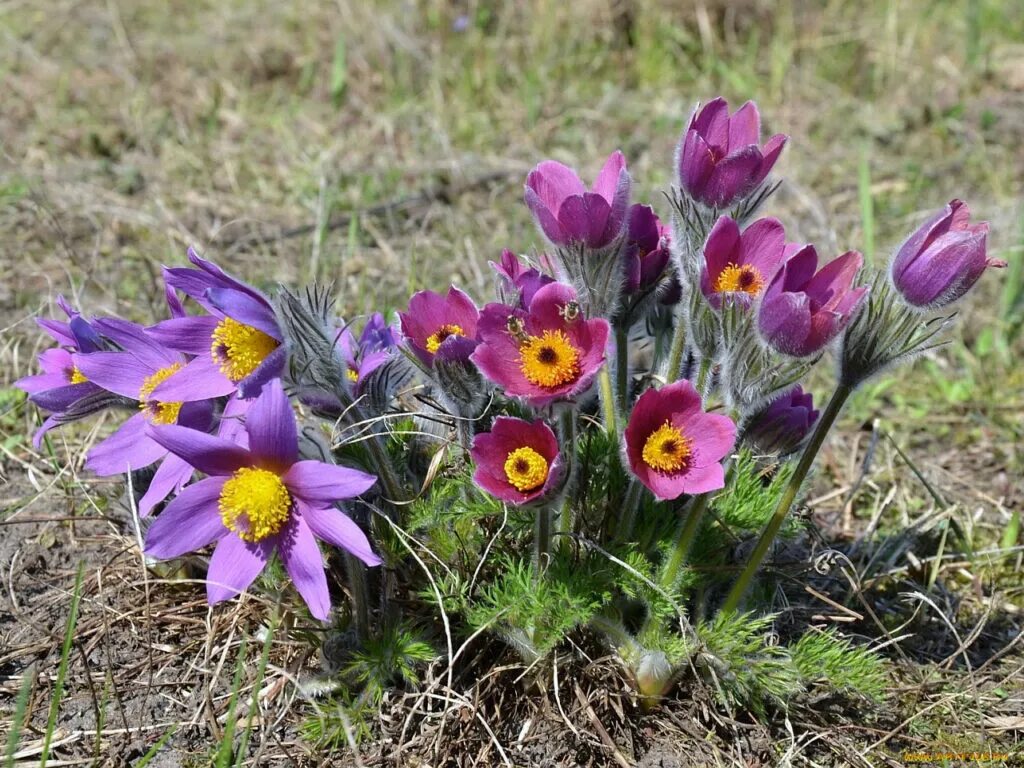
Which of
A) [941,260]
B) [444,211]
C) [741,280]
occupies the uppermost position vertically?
[941,260]

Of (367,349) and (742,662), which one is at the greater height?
(367,349)

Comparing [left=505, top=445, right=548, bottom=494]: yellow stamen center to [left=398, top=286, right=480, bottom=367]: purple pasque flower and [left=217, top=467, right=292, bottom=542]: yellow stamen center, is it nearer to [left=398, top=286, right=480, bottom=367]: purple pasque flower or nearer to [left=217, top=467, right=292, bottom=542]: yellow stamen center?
[left=398, top=286, right=480, bottom=367]: purple pasque flower

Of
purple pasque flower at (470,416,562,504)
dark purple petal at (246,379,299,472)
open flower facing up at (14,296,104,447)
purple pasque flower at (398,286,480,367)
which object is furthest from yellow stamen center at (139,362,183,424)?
purple pasque flower at (470,416,562,504)

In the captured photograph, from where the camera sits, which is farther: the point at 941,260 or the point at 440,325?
the point at 440,325

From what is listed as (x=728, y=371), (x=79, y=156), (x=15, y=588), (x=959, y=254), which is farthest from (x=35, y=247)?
(x=959, y=254)

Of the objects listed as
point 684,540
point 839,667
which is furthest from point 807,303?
point 839,667

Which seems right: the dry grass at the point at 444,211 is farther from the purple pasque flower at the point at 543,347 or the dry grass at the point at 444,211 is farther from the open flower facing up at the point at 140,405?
the purple pasque flower at the point at 543,347

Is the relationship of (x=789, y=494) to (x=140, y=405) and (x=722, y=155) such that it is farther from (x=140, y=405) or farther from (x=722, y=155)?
(x=140, y=405)

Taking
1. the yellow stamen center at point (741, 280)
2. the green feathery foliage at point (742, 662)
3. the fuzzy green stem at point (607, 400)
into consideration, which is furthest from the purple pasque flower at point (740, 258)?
the green feathery foliage at point (742, 662)
